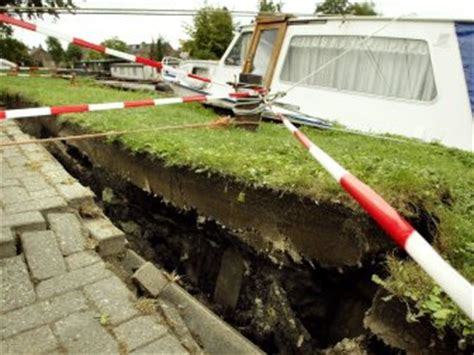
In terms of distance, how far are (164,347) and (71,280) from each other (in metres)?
0.77

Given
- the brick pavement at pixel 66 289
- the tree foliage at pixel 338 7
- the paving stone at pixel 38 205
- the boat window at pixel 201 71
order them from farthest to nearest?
the tree foliage at pixel 338 7 → the boat window at pixel 201 71 → the paving stone at pixel 38 205 → the brick pavement at pixel 66 289

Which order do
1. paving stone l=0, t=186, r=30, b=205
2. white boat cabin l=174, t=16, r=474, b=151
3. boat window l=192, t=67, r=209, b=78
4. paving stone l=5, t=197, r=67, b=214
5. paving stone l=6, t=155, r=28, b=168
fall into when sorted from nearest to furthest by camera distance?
paving stone l=5, t=197, r=67, b=214 < paving stone l=0, t=186, r=30, b=205 < paving stone l=6, t=155, r=28, b=168 < white boat cabin l=174, t=16, r=474, b=151 < boat window l=192, t=67, r=209, b=78

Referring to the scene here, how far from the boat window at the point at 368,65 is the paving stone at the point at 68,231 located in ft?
11.0

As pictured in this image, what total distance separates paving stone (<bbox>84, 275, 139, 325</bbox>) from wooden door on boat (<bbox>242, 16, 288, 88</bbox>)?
227 inches

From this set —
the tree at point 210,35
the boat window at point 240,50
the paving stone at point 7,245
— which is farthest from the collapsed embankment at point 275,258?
the tree at point 210,35

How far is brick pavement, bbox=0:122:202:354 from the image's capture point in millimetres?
2059

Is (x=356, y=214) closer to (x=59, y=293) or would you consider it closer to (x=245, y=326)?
(x=245, y=326)

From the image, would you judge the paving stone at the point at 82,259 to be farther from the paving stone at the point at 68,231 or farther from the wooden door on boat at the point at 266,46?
the wooden door on boat at the point at 266,46

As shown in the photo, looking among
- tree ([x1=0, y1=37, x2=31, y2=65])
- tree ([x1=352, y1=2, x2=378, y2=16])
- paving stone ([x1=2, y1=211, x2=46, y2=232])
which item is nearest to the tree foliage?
tree ([x1=352, y1=2, x2=378, y2=16])

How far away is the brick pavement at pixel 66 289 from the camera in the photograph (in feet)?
6.75

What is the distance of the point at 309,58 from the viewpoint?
705 cm

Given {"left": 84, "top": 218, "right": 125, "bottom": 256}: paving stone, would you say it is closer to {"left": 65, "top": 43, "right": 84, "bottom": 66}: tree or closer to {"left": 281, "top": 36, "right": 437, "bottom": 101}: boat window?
{"left": 281, "top": 36, "right": 437, "bottom": 101}: boat window

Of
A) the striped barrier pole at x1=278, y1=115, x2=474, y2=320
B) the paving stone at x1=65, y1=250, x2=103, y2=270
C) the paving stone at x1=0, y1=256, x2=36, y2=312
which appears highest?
the striped barrier pole at x1=278, y1=115, x2=474, y2=320

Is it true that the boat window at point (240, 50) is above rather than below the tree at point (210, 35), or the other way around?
below
